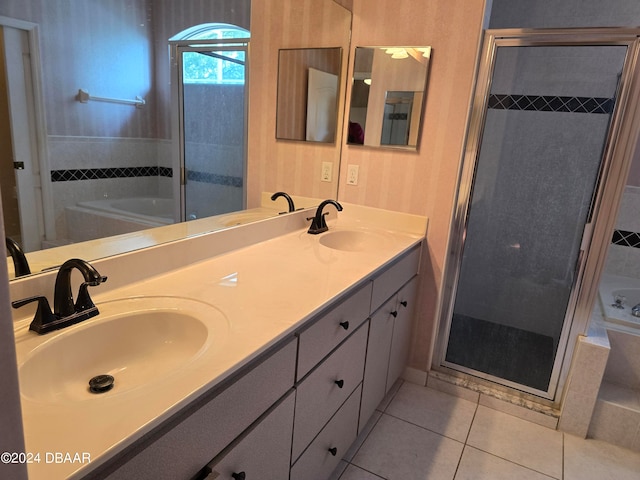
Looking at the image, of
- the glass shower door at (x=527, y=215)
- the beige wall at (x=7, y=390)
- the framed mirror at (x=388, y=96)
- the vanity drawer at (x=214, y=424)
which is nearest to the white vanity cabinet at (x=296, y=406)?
the vanity drawer at (x=214, y=424)

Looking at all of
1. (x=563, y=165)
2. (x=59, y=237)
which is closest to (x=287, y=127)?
(x=59, y=237)

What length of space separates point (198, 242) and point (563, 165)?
2.14m

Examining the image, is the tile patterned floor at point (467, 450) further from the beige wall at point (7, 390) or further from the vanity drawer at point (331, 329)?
the beige wall at point (7, 390)

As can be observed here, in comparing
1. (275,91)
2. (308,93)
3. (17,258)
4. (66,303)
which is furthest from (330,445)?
(308,93)

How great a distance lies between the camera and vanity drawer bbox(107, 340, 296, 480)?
718 millimetres

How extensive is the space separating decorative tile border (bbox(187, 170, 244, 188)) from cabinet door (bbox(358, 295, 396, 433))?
0.78 metres

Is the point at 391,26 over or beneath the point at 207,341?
over

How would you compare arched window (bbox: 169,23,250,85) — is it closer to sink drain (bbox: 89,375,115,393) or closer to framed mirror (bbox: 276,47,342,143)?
framed mirror (bbox: 276,47,342,143)

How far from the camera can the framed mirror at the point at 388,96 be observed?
2109mm

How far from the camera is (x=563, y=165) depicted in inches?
96.8

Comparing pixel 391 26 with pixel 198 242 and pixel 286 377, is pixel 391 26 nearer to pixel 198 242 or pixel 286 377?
pixel 198 242

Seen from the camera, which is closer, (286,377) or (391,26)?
(286,377)

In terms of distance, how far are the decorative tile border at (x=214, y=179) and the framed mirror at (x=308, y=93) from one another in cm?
47

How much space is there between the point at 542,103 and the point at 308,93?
1.46 meters
